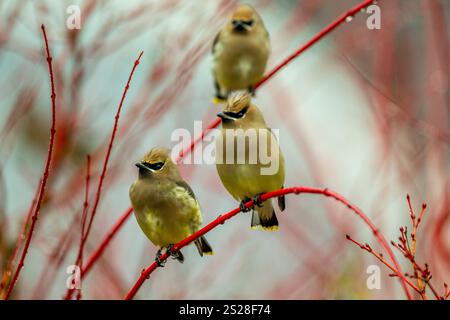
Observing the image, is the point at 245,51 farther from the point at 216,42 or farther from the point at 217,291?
the point at 217,291

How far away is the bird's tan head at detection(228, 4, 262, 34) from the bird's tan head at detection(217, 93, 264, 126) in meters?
0.36

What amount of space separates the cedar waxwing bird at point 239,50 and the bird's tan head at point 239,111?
0.17 metres

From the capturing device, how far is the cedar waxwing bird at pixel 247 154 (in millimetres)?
2449

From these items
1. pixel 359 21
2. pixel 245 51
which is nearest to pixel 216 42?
pixel 245 51

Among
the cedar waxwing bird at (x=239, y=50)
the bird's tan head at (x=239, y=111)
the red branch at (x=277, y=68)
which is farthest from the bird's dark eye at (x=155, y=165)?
the cedar waxwing bird at (x=239, y=50)

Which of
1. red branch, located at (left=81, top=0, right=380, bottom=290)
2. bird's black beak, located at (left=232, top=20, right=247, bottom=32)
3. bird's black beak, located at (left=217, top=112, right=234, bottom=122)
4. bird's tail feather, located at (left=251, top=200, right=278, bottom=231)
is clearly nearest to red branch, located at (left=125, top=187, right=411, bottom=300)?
red branch, located at (left=81, top=0, right=380, bottom=290)

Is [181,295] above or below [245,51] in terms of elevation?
below

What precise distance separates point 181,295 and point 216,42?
→ 66.3 inches

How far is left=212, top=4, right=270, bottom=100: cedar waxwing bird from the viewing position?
9.04 ft

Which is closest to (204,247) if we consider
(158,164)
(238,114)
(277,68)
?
(158,164)

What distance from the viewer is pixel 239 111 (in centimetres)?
245

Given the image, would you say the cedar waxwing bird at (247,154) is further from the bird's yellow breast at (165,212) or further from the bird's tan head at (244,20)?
the bird's tan head at (244,20)

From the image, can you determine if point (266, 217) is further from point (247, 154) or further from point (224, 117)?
point (224, 117)

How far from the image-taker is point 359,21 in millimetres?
6297
